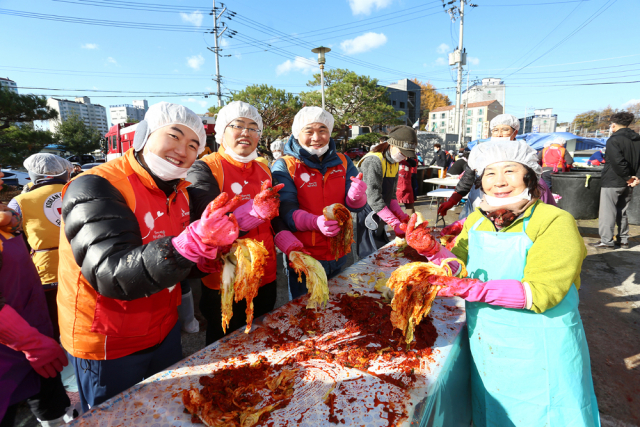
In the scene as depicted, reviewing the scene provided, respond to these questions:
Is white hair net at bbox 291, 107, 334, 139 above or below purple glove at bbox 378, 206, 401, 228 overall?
above

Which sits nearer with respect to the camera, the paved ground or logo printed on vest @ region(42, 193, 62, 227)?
the paved ground

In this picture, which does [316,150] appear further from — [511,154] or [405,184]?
[405,184]

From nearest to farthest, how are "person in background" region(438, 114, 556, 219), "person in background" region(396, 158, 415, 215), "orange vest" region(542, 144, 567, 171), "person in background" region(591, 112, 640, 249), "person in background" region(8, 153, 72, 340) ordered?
1. "person in background" region(8, 153, 72, 340)
2. "person in background" region(438, 114, 556, 219)
3. "person in background" region(591, 112, 640, 249)
4. "person in background" region(396, 158, 415, 215)
5. "orange vest" region(542, 144, 567, 171)

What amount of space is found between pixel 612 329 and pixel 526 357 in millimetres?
3644

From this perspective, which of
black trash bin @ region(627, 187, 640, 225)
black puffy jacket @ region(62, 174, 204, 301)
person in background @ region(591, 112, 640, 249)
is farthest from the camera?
black trash bin @ region(627, 187, 640, 225)

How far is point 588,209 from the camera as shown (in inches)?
355

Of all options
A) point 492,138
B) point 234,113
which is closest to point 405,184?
point 492,138

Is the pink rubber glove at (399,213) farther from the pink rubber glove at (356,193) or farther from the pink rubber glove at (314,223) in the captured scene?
the pink rubber glove at (314,223)

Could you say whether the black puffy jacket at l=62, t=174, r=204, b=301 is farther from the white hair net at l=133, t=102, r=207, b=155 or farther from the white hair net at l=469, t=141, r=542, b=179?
the white hair net at l=469, t=141, r=542, b=179

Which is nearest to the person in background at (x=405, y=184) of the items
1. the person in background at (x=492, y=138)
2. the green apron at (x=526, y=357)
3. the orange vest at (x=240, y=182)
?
the person in background at (x=492, y=138)

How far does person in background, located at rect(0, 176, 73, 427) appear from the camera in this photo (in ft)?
6.26

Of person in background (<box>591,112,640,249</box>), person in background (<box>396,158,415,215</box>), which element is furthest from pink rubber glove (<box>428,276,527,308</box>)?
person in background (<box>396,158,415,215</box>)

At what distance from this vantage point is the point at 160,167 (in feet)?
5.87

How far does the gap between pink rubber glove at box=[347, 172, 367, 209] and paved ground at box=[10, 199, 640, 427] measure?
8.47 ft
